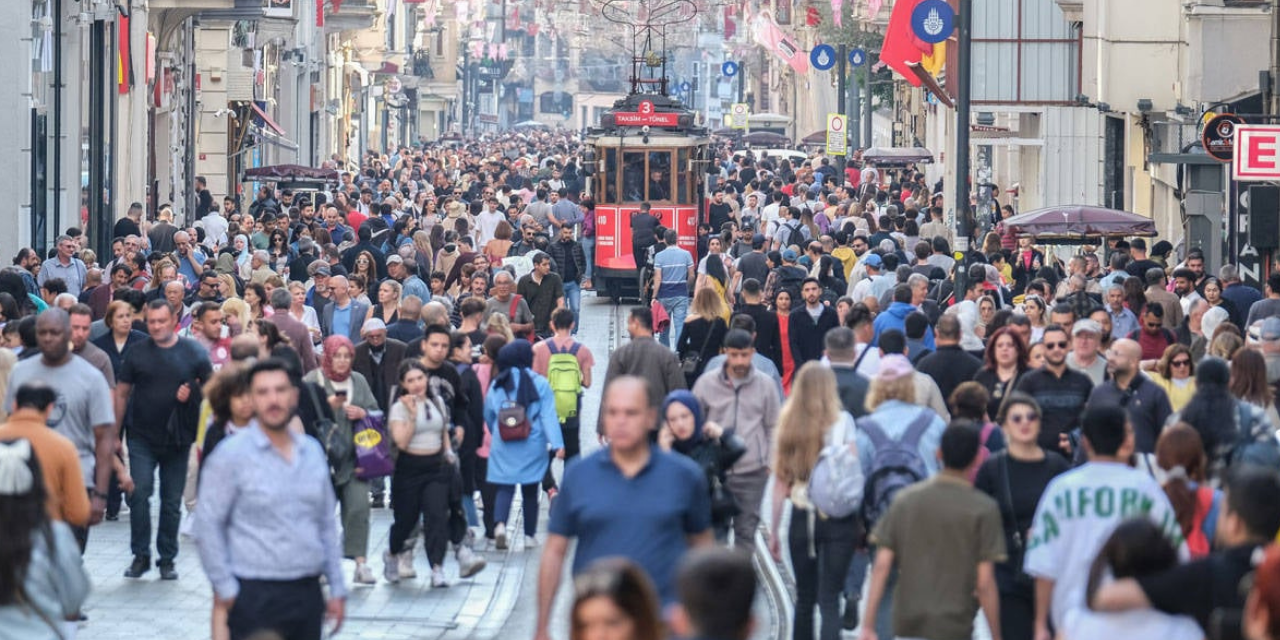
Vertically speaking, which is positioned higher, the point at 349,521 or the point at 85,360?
the point at 85,360

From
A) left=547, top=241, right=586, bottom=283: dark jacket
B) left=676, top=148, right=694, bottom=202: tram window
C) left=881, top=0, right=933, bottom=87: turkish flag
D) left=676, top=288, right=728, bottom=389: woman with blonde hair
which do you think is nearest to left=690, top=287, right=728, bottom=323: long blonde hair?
left=676, top=288, right=728, bottom=389: woman with blonde hair

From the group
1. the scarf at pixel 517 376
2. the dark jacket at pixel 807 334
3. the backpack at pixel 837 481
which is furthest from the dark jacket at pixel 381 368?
the backpack at pixel 837 481

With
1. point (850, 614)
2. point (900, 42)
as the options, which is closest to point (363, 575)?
point (850, 614)

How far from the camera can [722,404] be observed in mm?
12992

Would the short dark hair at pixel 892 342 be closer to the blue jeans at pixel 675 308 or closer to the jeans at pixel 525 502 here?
the jeans at pixel 525 502

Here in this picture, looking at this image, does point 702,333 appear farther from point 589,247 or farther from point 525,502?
point 589,247

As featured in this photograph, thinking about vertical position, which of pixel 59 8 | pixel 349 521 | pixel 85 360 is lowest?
pixel 349 521

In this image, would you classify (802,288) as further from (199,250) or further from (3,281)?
(199,250)

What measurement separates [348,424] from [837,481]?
363cm

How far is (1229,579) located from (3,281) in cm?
1149

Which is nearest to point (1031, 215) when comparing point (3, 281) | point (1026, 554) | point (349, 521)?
point (3, 281)

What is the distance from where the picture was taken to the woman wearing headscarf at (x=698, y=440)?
1188 cm

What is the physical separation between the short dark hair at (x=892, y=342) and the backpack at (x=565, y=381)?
Result: 332 cm

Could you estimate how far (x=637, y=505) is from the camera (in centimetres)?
805
